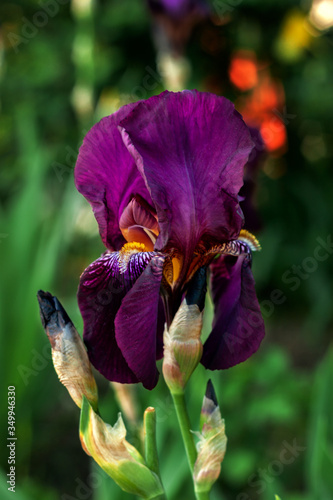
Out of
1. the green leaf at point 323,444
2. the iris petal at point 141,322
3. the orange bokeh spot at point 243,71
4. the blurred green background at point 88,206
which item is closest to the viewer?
the iris petal at point 141,322

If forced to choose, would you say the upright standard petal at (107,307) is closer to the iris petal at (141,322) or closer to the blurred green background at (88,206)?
the iris petal at (141,322)

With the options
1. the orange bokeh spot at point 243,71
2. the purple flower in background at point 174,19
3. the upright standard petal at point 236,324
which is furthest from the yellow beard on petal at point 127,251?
the orange bokeh spot at point 243,71

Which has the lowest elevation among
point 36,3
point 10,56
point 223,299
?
point 223,299

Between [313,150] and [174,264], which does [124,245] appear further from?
[313,150]

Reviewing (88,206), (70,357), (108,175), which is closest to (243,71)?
(88,206)

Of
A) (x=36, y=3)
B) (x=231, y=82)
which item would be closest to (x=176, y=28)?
(x=231, y=82)

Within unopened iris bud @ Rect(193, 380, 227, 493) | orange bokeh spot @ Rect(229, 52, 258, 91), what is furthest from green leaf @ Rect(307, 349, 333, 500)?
orange bokeh spot @ Rect(229, 52, 258, 91)
